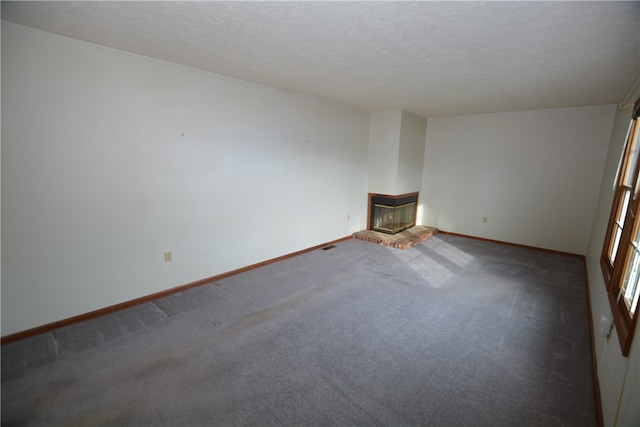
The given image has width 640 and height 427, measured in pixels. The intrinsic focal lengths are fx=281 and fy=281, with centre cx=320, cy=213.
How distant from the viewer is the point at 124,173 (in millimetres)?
2492

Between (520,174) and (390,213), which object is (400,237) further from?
(520,174)

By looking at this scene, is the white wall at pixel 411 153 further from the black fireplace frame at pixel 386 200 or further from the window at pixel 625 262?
the window at pixel 625 262

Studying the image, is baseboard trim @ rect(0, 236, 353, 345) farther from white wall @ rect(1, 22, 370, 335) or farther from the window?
the window

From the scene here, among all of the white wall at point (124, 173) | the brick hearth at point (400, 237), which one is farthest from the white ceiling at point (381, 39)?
the brick hearth at point (400, 237)

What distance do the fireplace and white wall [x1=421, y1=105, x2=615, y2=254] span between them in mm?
668

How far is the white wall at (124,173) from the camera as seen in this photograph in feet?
6.75

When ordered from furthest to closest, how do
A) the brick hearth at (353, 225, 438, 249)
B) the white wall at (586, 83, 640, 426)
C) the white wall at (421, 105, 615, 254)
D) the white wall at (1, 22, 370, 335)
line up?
the brick hearth at (353, 225, 438, 249), the white wall at (421, 105, 615, 254), the white wall at (1, 22, 370, 335), the white wall at (586, 83, 640, 426)

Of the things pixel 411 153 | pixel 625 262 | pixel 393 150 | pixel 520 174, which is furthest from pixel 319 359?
pixel 520 174

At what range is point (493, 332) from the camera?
93.7 inches

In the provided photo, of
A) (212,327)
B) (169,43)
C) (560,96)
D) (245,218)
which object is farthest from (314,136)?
(560,96)

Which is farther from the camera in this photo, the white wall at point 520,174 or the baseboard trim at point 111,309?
the white wall at point 520,174

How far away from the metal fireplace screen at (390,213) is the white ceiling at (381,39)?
2.33m

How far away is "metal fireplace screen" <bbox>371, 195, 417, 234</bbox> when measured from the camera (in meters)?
5.17

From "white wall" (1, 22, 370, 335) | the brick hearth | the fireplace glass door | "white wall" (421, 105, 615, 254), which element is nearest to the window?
"white wall" (421, 105, 615, 254)
